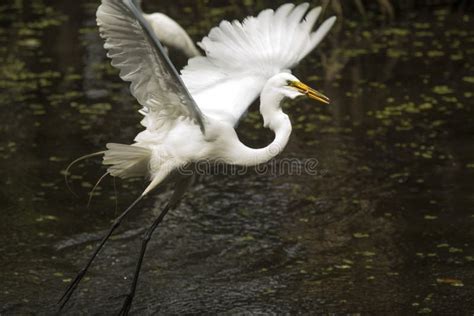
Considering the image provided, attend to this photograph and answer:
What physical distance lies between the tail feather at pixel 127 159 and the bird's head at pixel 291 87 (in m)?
0.83

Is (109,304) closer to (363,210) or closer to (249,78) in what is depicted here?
(249,78)

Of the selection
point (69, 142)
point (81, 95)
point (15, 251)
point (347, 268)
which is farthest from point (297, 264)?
point (81, 95)

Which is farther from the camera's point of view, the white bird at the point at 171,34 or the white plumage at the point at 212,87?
the white bird at the point at 171,34

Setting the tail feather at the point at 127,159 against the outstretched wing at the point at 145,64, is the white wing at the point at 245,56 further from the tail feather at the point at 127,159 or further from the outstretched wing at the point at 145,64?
the tail feather at the point at 127,159

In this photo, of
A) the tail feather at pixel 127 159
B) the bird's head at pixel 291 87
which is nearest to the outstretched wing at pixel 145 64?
the tail feather at pixel 127 159

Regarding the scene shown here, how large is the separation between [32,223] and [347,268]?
84.5 inches

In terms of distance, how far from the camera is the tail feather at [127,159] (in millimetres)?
5352

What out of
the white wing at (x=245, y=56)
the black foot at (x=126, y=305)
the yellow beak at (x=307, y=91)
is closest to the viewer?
the yellow beak at (x=307, y=91)

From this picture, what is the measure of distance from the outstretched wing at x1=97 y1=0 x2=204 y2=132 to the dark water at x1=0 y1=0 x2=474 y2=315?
1.11 m

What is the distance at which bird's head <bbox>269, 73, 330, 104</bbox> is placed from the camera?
5.12 m

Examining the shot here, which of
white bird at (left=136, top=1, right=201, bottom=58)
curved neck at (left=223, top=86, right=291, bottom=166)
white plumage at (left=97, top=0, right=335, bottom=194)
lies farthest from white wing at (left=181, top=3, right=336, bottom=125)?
white bird at (left=136, top=1, right=201, bottom=58)

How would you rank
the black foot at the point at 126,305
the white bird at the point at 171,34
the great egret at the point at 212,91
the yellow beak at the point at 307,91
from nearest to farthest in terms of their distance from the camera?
the great egret at the point at 212,91, the yellow beak at the point at 307,91, the black foot at the point at 126,305, the white bird at the point at 171,34

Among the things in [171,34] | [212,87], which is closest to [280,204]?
[212,87]

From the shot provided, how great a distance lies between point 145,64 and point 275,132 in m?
0.81
